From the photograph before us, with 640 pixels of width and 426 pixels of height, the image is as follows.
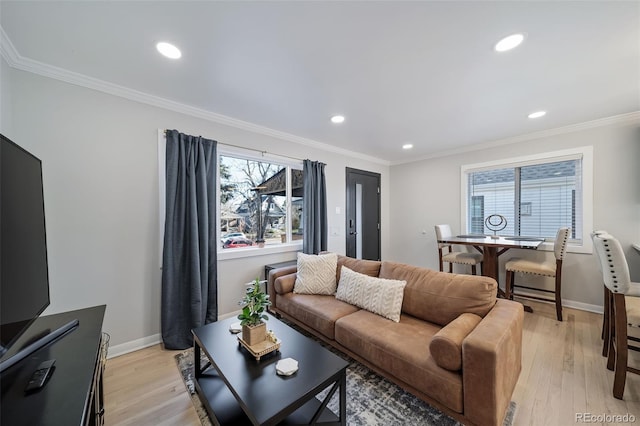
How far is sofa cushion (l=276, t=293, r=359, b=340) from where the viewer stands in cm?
211

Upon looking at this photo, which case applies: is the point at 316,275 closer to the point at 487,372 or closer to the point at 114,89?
the point at 487,372

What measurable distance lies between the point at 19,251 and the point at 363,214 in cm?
437

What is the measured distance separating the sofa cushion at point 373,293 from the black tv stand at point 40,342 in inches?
77.4

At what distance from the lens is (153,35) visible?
1585 mm

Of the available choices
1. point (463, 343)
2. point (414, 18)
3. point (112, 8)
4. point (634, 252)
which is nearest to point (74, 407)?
point (463, 343)

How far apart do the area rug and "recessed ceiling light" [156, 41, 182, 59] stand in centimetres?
249

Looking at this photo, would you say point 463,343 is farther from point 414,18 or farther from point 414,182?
point 414,182

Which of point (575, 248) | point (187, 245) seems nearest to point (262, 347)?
point (187, 245)

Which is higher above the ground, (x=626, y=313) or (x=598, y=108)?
(x=598, y=108)

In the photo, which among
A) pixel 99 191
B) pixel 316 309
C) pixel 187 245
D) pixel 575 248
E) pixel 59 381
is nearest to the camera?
pixel 59 381

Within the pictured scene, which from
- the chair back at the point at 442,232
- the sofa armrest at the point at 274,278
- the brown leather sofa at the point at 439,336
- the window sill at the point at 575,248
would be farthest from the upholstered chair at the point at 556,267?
the sofa armrest at the point at 274,278

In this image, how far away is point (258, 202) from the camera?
342 centimetres

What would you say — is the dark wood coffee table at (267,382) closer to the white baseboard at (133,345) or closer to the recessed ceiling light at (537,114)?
the white baseboard at (133,345)

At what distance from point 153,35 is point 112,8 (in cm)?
23
